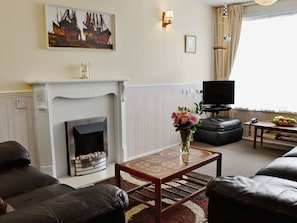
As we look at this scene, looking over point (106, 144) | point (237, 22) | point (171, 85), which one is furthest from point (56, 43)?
point (237, 22)

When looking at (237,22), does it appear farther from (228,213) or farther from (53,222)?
(53,222)

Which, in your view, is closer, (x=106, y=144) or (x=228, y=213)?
(x=228, y=213)

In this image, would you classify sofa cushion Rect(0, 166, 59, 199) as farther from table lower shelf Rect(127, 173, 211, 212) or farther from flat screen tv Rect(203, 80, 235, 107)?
flat screen tv Rect(203, 80, 235, 107)

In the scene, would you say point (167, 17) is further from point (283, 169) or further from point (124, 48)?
point (283, 169)

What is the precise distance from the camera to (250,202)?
1506mm

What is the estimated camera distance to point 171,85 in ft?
16.1

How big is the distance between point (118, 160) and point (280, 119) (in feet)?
9.32

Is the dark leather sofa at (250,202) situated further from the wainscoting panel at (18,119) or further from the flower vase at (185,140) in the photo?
the wainscoting panel at (18,119)

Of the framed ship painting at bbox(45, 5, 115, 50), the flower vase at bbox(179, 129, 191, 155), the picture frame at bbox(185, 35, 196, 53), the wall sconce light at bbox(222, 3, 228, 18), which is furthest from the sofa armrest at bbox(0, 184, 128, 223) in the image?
the wall sconce light at bbox(222, 3, 228, 18)

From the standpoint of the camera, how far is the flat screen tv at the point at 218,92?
5.37m

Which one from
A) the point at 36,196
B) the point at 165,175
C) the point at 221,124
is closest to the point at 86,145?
the point at 165,175

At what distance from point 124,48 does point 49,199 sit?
9.18 feet

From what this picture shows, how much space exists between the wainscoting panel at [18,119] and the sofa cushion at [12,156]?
565 mm

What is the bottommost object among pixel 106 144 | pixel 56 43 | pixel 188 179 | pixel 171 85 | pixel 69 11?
pixel 188 179
